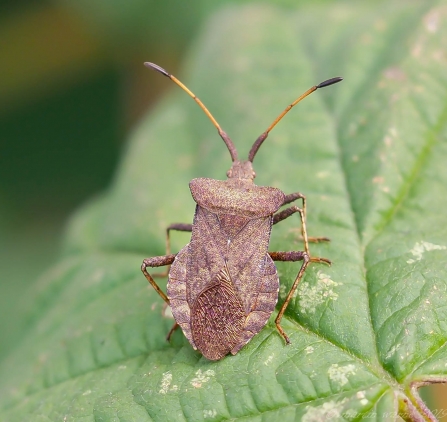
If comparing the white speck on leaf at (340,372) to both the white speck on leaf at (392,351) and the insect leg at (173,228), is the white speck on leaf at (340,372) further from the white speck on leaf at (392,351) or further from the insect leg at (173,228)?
the insect leg at (173,228)

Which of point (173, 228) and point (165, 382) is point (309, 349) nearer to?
point (165, 382)

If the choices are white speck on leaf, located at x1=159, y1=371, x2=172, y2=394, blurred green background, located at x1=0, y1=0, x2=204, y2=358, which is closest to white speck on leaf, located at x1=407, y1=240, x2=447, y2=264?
white speck on leaf, located at x1=159, y1=371, x2=172, y2=394

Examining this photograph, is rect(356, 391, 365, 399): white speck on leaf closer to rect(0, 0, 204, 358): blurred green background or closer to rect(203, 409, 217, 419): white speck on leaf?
rect(203, 409, 217, 419): white speck on leaf

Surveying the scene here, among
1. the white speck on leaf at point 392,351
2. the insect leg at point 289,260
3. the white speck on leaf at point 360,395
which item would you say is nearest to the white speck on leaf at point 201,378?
the insect leg at point 289,260

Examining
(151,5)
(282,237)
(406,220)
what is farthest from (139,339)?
(151,5)

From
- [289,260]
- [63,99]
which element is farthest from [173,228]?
[63,99]

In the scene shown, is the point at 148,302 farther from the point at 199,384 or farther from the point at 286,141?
the point at 286,141
